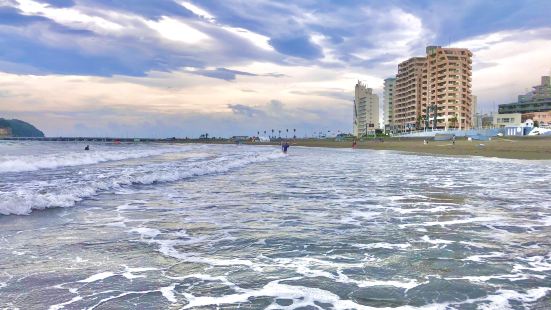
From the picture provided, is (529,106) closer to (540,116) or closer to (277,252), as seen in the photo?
(540,116)

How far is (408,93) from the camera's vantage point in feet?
589

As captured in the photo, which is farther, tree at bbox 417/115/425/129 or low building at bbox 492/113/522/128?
tree at bbox 417/115/425/129

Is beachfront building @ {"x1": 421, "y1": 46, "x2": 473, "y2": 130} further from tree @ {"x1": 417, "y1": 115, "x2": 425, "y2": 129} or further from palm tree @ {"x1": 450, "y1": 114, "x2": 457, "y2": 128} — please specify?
tree @ {"x1": 417, "y1": 115, "x2": 425, "y2": 129}

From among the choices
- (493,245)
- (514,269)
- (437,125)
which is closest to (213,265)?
(514,269)

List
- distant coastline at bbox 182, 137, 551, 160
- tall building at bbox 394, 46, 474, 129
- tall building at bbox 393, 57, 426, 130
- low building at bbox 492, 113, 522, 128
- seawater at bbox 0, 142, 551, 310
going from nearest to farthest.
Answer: seawater at bbox 0, 142, 551, 310 → distant coastline at bbox 182, 137, 551, 160 → low building at bbox 492, 113, 522, 128 → tall building at bbox 394, 46, 474, 129 → tall building at bbox 393, 57, 426, 130

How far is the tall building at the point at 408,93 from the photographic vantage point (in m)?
172

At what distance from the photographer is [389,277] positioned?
256 inches

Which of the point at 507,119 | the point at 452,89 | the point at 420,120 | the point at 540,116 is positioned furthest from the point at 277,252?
the point at 540,116

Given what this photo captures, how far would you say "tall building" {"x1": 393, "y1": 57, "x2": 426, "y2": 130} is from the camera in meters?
172

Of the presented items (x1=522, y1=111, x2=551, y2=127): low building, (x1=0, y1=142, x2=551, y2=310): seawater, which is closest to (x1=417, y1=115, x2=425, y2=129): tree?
(x1=522, y1=111, x2=551, y2=127): low building

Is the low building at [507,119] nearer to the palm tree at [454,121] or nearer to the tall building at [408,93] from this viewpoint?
the palm tree at [454,121]

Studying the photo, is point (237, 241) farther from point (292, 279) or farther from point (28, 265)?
point (28, 265)

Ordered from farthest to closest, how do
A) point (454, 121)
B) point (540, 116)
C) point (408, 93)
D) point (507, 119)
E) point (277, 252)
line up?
point (408, 93) < point (454, 121) < point (540, 116) < point (507, 119) < point (277, 252)

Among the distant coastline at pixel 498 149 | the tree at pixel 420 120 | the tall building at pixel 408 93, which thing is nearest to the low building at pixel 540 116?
the tree at pixel 420 120
